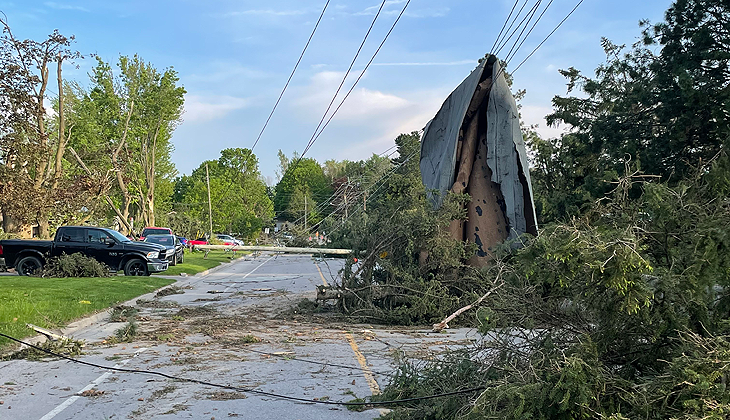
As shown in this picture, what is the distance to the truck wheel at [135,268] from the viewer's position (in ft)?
86.1

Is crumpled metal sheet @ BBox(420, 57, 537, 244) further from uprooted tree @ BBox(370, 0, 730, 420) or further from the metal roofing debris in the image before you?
uprooted tree @ BBox(370, 0, 730, 420)

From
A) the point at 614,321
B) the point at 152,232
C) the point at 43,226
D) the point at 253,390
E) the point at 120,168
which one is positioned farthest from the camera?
the point at 120,168

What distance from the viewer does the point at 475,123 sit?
14859 mm

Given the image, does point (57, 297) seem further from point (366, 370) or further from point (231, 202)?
point (231, 202)

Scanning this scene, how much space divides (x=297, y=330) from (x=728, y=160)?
9.42m

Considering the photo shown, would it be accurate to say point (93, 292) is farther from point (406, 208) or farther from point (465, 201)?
point (465, 201)

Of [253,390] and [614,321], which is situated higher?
[614,321]

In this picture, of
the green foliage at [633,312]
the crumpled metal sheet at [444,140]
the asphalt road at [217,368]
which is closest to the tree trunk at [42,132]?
the asphalt road at [217,368]

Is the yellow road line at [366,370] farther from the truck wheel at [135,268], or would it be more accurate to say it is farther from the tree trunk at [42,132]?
the tree trunk at [42,132]

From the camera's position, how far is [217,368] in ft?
29.7

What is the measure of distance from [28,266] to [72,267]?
2.08 meters

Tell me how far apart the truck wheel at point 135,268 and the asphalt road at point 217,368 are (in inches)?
452

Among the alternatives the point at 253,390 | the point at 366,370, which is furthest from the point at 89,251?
the point at 253,390

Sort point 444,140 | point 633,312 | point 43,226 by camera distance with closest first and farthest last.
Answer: point 633,312
point 444,140
point 43,226
